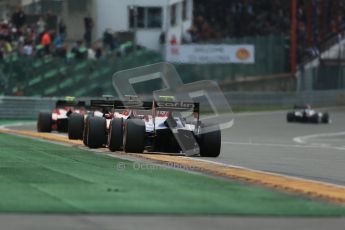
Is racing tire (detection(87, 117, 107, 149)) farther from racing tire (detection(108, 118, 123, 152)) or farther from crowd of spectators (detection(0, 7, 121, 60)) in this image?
crowd of spectators (detection(0, 7, 121, 60))

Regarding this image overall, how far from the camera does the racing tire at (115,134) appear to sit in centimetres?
1597

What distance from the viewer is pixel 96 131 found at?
54.5 ft

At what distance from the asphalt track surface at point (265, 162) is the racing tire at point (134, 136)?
1.41 metres

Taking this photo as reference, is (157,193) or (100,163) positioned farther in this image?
(100,163)

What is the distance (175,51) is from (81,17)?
6.61m

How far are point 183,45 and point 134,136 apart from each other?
86.5 ft

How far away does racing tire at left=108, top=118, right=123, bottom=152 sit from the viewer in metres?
16.0

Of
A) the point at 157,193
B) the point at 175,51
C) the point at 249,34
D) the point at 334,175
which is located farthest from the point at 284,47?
the point at 157,193

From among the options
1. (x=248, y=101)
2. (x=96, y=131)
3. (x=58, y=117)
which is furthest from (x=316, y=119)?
(x=96, y=131)

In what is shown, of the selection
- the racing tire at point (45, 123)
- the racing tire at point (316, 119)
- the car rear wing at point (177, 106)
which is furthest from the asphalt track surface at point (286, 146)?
the racing tire at point (45, 123)

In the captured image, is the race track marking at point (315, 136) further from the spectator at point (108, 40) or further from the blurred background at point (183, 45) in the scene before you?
the spectator at point (108, 40)

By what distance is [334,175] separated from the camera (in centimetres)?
1362

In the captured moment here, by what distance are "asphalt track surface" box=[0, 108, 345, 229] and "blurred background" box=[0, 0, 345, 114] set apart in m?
4.78

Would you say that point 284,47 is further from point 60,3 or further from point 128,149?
point 128,149
